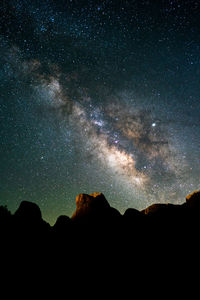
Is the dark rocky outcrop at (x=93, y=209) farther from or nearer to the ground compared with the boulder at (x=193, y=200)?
nearer to the ground

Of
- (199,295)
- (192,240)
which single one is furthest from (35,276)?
(192,240)

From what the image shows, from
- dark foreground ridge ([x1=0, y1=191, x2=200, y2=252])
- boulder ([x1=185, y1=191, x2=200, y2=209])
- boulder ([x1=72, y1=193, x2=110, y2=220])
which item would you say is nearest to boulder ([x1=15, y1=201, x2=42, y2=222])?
dark foreground ridge ([x1=0, y1=191, x2=200, y2=252])

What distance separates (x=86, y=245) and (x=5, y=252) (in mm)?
5804

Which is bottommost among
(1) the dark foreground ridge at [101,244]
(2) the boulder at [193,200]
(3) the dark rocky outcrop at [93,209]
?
(1) the dark foreground ridge at [101,244]

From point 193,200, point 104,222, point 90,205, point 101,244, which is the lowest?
point 101,244

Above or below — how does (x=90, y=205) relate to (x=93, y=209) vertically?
above

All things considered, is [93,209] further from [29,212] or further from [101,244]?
[29,212]

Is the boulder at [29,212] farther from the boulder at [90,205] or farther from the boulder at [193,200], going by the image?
the boulder at [193,200]

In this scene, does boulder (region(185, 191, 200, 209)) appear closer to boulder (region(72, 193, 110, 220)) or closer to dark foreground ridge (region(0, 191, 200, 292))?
dark foreground ridge (region(0, 191, 200, 292))

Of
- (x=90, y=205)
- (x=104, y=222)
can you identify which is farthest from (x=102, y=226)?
(x=90, y=205)

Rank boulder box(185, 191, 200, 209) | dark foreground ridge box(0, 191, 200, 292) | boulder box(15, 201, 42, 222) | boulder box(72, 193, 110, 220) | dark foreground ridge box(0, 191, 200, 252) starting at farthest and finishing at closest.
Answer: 1. boulder box(185, 191, 200, 209)
2. boulder box(72, 193, 110, 220)
3. boulder box(15, 201, 42, 222)
4. dark foreground ridge box(0, 191, 200, 252)
5. dark foreground ridge box(0, 191, 200, 292)

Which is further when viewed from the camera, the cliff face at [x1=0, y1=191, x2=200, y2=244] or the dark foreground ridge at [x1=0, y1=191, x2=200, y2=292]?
the cliff face at [x1=0, y1=191, x2=200, y2=244]

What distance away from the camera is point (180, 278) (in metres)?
10.6

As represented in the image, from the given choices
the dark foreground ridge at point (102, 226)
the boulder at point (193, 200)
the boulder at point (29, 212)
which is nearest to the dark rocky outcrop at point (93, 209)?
the dark foreground ridge at point (102, 226)
